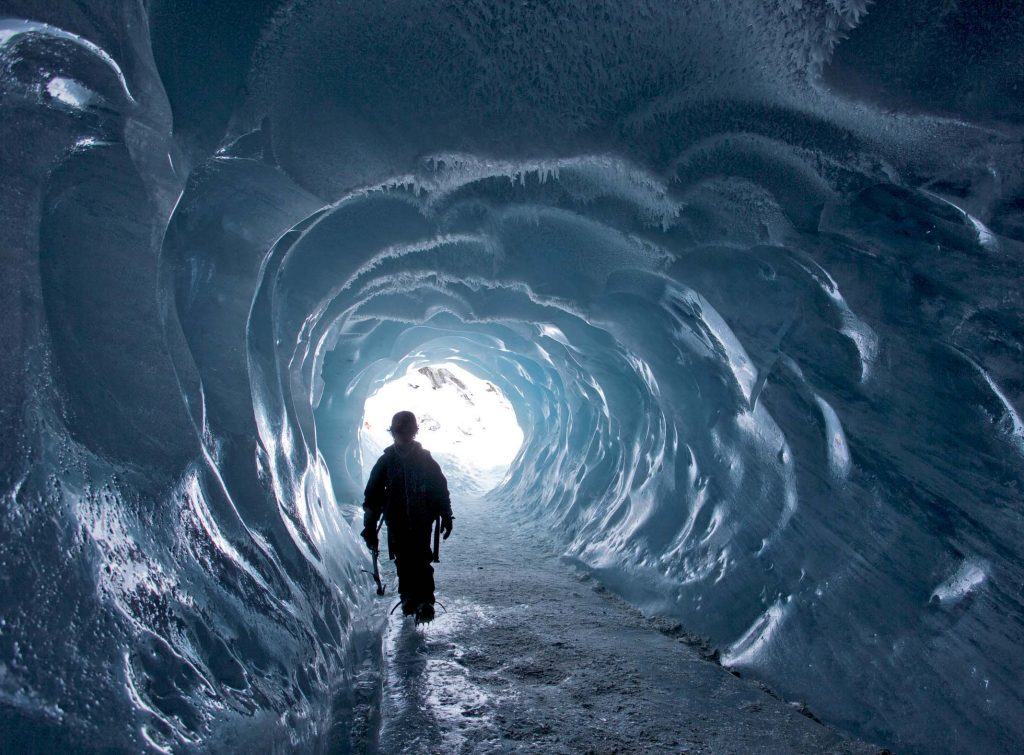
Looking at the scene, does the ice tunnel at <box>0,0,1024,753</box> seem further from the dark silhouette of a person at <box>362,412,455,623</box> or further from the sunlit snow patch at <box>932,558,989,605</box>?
the dark silhouette of a person at <box>362,412,455,623</box>

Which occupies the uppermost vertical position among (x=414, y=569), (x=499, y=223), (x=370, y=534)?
(x=499, y=223)

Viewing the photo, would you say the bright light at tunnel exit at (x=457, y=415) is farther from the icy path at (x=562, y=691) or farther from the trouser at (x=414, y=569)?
the trouser at (x=414, y=569)

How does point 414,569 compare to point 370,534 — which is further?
point 414,569

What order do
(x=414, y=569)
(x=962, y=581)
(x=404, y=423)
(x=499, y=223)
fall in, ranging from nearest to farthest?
(x=962, y=581), (x=404, y=423), (x=414, y=569), (x=499, y=223)

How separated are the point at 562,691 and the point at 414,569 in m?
1.50

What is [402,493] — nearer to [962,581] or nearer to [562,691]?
[562,691]

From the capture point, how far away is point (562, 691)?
12.5 feet

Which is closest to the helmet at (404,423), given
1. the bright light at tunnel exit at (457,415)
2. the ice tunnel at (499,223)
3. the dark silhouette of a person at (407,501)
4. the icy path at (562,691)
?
the dark silhouette of a person at (407,501)

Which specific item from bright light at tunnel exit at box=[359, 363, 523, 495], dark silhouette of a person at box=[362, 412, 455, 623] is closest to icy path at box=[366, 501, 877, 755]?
dark silhouette of a person at box=[362, 412, 455, 623]

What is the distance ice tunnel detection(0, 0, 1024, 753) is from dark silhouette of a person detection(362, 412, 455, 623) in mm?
696

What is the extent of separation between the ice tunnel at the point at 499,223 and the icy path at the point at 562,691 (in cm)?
36

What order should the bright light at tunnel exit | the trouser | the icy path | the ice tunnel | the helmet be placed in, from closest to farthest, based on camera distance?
the ice tunnel → the icy path → the helmet → the trouser → the bright light at tunnel exit

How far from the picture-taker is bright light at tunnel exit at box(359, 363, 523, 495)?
22938mm

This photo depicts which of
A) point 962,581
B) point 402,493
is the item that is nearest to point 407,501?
point 402,493
